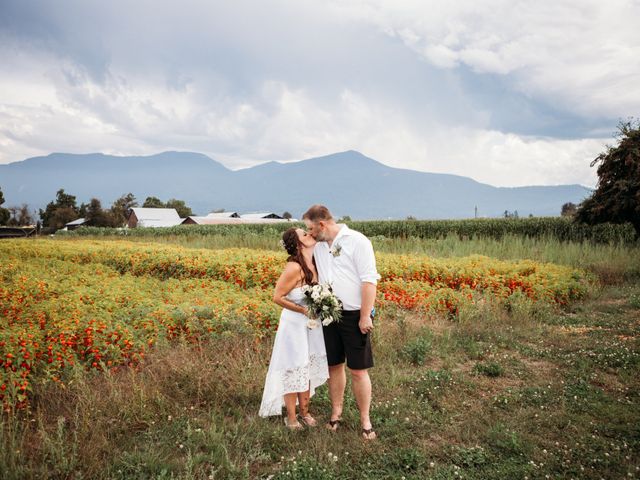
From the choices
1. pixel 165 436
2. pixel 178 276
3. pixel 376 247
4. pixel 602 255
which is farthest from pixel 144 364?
pixel 602 255

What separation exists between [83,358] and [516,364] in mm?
6348

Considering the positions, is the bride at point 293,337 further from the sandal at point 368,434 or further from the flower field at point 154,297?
the flower field at point 154,297

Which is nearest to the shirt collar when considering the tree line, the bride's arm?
the bride's arm

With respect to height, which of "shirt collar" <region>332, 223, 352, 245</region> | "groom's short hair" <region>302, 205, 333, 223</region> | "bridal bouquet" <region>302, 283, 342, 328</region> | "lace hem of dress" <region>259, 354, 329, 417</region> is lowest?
"lace hem of dress" <region>259, 354, 329, 417</region>

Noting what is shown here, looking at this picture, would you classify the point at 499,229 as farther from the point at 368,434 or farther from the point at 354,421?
the point at 368,434

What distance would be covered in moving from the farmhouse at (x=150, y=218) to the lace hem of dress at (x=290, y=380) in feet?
290

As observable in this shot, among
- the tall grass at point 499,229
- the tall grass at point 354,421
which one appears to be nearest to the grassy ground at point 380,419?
the tall grass at point 354,421

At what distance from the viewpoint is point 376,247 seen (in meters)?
18.7

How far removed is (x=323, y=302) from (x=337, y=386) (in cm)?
112

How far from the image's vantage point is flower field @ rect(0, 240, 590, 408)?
584 cm

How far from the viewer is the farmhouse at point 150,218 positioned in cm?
8931

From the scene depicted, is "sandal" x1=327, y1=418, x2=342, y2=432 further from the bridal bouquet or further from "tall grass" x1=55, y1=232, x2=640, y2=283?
"tall grass" x1=55, y1=232, x2=640, y2=283

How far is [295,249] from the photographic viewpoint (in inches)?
185

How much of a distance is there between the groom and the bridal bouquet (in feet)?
0.42
